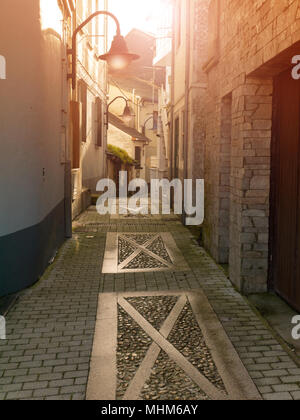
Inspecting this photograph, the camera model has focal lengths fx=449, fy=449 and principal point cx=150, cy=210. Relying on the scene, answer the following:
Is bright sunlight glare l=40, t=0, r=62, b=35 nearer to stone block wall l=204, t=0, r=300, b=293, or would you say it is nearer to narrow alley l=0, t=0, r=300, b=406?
narrow alley l=0, t=0, r=300, b=406

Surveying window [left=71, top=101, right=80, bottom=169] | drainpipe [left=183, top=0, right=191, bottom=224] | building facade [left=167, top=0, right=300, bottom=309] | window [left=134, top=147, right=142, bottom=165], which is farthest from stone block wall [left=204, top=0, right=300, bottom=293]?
window [left=134, top=147, right=142, bottom=165]

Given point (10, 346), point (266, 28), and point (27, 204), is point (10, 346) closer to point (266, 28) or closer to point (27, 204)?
point (27, 204)

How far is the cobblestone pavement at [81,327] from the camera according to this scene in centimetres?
379

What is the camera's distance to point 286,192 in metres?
5.72

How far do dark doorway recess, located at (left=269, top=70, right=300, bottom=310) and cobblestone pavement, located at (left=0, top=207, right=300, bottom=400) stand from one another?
623 mm

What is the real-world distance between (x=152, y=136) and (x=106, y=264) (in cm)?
3634

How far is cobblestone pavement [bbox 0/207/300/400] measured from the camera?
379cm

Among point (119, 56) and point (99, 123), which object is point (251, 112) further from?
point (99, 123)

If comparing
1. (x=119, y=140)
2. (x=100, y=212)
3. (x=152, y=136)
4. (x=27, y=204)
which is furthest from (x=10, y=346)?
(x=152, y=136)

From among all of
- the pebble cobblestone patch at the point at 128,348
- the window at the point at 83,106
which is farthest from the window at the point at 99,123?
the pebble cobblestone patch at the point at 128,348

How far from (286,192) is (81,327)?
302 cm

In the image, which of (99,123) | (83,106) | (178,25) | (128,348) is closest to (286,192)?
(128,348)

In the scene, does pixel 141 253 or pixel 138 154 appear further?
pixel 138 154

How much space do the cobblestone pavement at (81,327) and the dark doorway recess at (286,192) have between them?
62 centimetres
